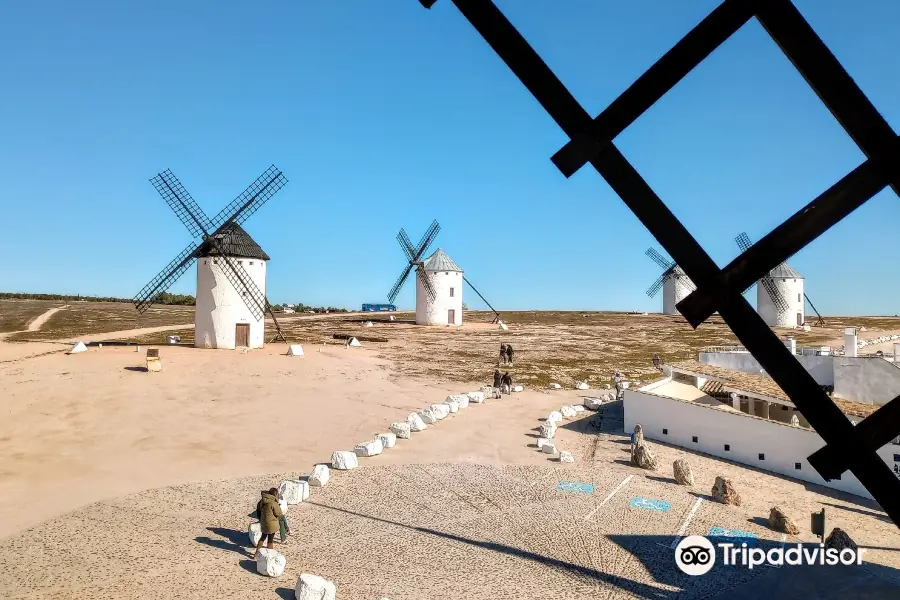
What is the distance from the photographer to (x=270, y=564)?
8.59 m

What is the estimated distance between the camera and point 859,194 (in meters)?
2.32

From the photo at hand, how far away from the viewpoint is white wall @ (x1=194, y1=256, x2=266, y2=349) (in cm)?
3166

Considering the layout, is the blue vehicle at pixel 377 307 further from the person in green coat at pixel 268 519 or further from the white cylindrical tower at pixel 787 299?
the person in green coat at pixel 268 519

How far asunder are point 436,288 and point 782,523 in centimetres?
4981

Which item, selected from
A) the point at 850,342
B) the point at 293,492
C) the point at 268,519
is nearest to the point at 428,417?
the point at 293,492

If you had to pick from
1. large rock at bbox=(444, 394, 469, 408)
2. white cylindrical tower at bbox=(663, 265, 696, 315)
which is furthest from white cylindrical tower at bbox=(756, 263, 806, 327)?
large rock at bbox=(444, 394, 469, 408)

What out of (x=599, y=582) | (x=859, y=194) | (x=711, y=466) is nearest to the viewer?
(x=859, y=194)

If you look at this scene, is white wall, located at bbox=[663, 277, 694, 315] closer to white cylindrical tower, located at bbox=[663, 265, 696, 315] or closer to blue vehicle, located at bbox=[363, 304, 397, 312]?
white cylindrical tower, located at bbox=[663, 265, 696, 315]

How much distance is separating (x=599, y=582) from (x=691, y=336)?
50.8 meters

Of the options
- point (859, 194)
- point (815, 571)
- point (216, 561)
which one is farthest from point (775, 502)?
point (859, 194)

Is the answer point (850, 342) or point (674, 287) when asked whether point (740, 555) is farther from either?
point (674, 287)

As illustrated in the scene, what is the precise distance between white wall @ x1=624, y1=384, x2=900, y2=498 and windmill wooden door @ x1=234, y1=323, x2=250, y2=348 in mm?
23305

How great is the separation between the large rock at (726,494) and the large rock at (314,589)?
9.09m

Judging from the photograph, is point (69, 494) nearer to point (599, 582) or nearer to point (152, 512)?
point (152, 512)
